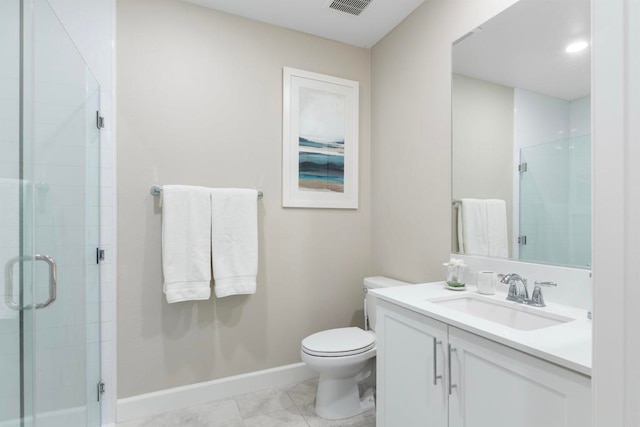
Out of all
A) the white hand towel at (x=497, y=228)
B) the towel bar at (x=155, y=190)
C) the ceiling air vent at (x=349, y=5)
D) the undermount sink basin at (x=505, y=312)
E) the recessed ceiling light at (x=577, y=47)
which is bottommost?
the undermount sink basin at (x=505, y=312)

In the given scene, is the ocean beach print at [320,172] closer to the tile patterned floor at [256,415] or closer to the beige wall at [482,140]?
the beige wall at [482,140]

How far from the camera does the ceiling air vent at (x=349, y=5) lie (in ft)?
6.49

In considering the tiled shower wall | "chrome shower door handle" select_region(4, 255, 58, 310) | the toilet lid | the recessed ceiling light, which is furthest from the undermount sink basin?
the tiled shower wall

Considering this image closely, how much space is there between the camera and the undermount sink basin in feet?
3.95

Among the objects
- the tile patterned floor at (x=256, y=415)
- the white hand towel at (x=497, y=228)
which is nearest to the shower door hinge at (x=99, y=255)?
the tile patterned floor at (x=256, y=415)

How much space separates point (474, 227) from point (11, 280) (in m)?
1.96

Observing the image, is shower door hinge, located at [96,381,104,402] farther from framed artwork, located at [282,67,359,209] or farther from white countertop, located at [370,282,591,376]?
white countertop, located at [370,282,591,376]

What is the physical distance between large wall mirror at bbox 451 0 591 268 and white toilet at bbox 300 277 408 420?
2.58 feet

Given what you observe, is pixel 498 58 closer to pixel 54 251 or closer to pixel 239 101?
pixel 239 101

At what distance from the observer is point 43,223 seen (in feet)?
4.06

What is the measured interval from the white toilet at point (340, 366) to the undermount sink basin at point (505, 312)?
60 cm

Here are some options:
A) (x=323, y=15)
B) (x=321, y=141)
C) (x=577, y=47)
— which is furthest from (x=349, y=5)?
(x=577, y=47)

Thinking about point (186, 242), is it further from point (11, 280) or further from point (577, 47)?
point (577, 47)

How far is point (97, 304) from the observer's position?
1.78 m
